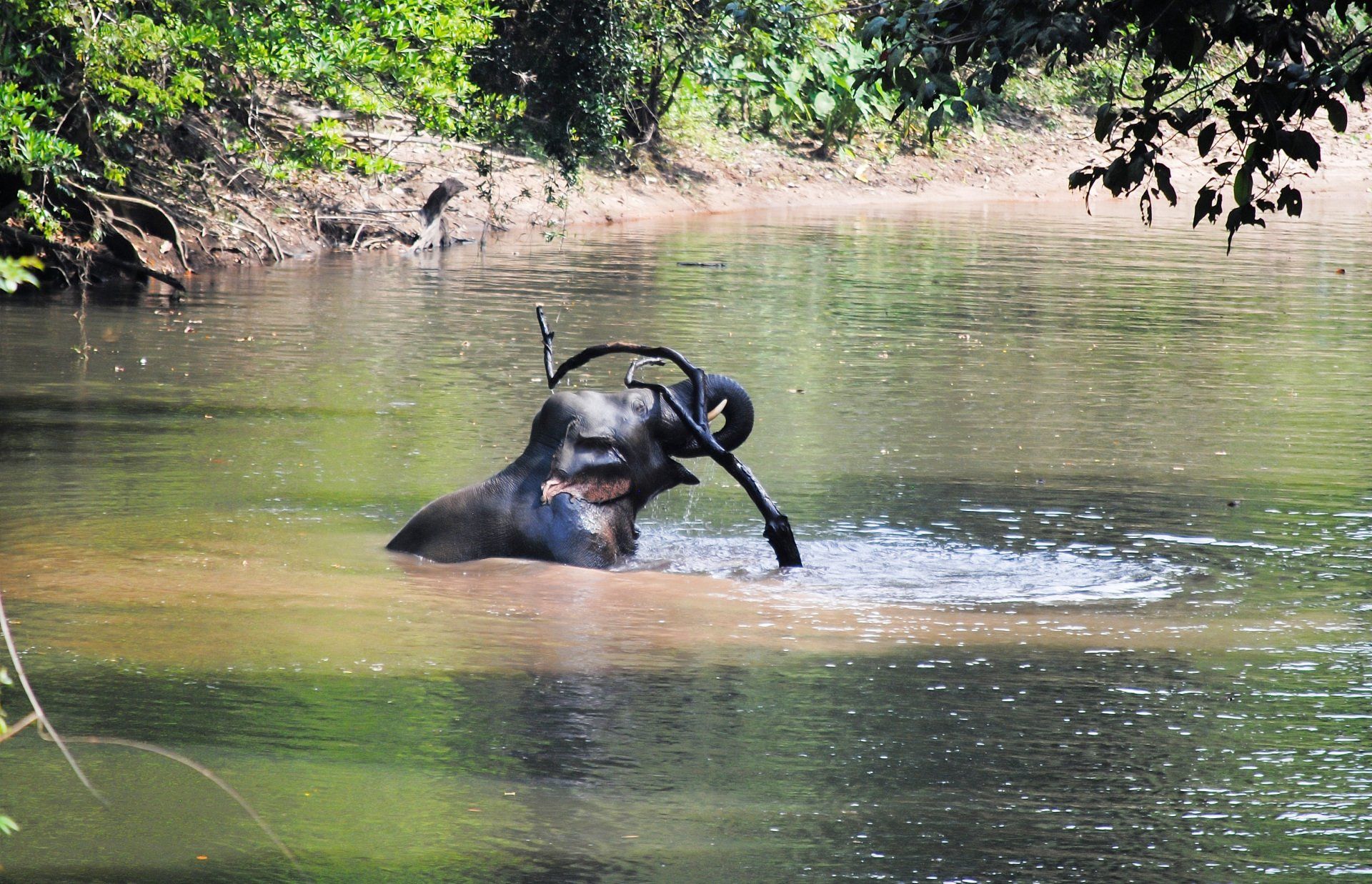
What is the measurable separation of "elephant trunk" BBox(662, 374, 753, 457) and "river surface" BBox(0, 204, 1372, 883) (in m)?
0.59

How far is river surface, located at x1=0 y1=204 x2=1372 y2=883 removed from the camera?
583 centimetres

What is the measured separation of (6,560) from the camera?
935 centimetres

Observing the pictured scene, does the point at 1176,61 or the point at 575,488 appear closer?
the point at 1176,61

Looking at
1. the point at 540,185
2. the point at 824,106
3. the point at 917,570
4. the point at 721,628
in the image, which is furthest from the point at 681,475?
the point at 824,106

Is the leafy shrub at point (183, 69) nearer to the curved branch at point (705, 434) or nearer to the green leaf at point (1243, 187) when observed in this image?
the curved branch at point (705, 434)

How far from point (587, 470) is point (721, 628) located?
4.62 feet

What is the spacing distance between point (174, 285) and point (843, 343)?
7973 mm

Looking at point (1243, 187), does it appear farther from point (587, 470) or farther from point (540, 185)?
point (540, 185)

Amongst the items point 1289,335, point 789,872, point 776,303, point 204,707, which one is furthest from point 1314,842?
point 776,303

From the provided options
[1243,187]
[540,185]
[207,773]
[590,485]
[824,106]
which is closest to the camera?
[207,773]

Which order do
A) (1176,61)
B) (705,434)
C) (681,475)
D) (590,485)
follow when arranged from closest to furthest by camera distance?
(1176,61) < (705,434) < (590,485) < (681,475)

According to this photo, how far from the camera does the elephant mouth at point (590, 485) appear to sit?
9.32 metres

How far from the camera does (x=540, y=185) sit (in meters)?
33.3

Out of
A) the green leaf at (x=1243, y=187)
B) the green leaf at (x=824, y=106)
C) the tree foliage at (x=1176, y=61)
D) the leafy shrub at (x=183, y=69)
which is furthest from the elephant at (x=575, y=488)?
the green leaf at (x=824, y=106)
